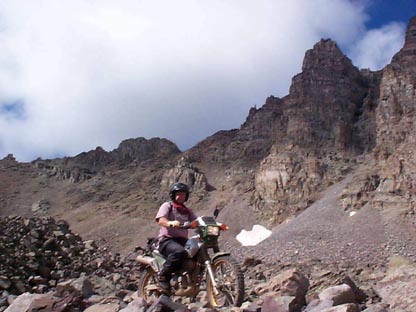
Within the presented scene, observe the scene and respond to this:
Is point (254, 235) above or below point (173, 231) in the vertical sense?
above

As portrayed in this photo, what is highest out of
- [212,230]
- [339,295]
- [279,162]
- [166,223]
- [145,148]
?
[145,148]

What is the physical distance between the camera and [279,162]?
95.4 meters

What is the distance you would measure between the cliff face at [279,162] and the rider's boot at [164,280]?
57.3 m

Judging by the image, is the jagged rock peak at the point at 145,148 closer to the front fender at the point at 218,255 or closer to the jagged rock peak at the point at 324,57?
the jagged rock peak at the point at 324,57

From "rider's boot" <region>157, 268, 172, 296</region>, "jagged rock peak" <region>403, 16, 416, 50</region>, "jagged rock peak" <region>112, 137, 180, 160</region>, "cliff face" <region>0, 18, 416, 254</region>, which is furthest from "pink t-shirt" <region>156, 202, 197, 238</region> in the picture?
"jagged rock peak" <region>112, 137, 180, 160</region>

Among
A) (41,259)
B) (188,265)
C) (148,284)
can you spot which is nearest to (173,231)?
(188,265)

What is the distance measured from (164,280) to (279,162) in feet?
286

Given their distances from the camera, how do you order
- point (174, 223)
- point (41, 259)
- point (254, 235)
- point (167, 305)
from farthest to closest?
point (254, 235) → point (41, 259) → point (174, 223) → point (167, 305)

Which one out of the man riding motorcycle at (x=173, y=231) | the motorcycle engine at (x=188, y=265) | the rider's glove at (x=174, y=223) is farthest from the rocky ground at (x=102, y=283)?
the rider's glove at (x=174, y=223)

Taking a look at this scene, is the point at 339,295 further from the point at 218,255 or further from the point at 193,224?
the point at 193,224

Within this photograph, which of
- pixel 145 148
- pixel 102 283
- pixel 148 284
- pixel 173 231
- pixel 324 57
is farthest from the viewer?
pixel 145 148

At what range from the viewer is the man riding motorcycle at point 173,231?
30.1ft

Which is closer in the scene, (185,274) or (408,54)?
(185,274)

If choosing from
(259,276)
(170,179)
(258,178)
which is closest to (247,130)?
(170,179)
